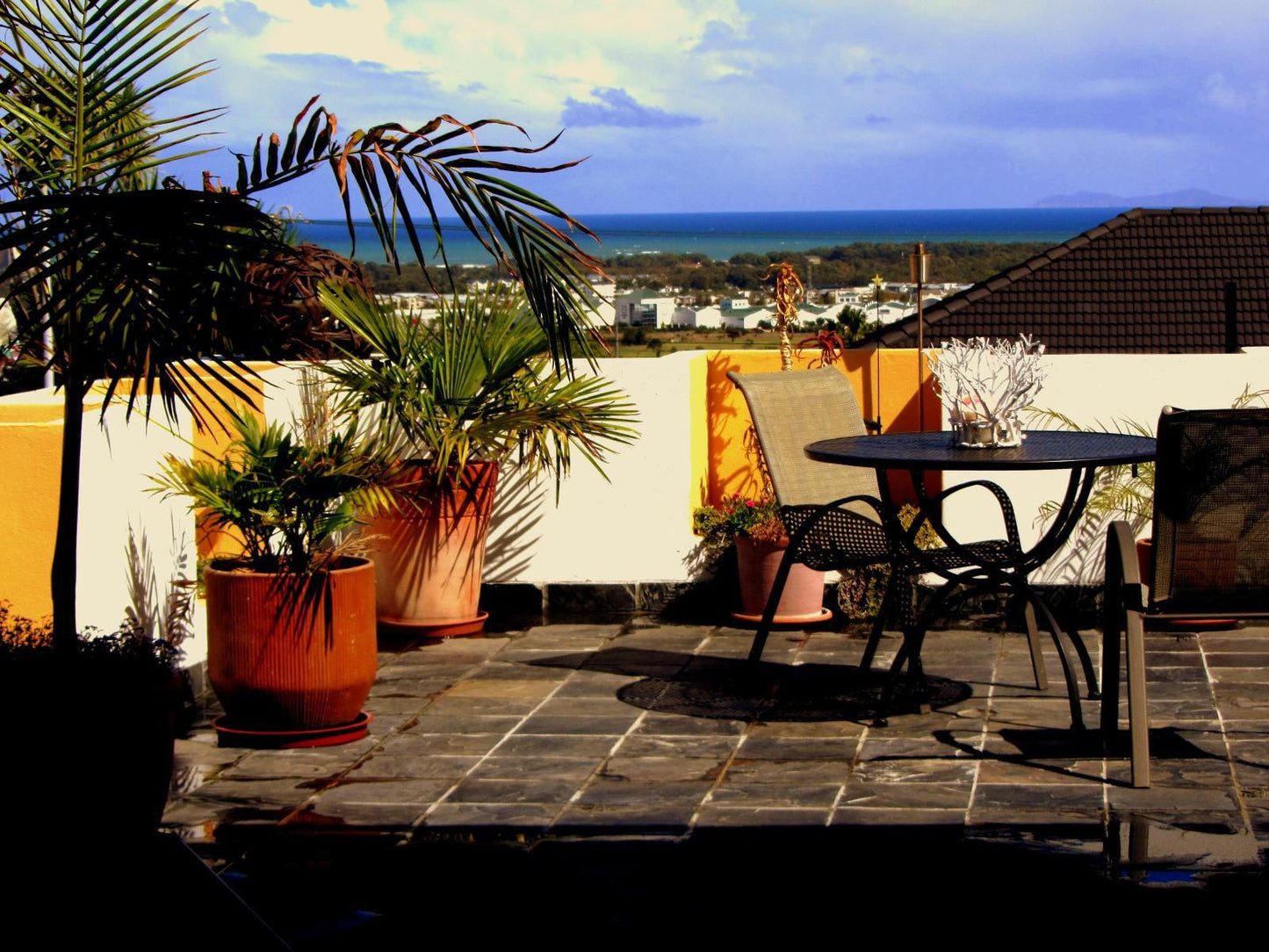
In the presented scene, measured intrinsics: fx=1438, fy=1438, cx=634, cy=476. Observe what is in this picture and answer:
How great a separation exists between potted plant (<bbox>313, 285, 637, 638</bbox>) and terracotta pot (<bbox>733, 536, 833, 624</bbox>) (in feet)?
2.53

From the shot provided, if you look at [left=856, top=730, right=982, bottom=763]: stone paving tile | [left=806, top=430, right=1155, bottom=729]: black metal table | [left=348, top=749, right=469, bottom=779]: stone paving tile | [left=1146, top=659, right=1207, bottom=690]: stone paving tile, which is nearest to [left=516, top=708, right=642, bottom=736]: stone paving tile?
[left=348, top=749, right=469, bottom=779]: stone paving tile

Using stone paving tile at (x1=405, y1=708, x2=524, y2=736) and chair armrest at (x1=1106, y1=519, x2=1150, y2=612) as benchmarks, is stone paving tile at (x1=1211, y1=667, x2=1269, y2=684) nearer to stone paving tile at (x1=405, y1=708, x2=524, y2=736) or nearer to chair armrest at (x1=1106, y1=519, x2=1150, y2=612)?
chair armrest at (x1=1106, y1=519, x2=1150, y2=612)

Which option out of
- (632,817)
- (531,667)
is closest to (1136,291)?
(531,667)

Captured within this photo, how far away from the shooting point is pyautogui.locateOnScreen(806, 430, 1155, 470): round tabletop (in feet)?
14.6

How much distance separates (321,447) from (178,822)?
1690 mm

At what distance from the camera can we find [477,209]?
3623 millimetres

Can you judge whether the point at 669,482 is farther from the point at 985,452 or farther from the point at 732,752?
the point at 732,752

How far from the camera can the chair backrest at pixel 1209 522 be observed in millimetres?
3967

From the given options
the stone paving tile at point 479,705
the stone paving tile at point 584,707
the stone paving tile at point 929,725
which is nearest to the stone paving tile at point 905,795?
the stone paving tile at point 929,725

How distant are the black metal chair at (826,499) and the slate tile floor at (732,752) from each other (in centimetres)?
29

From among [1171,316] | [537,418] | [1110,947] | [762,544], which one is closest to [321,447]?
[537,418]

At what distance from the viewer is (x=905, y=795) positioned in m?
4.02

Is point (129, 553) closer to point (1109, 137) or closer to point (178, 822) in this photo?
point (178, 822)

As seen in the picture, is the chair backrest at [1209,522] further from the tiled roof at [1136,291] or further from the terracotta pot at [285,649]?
the tiled roof at [1136,291]
